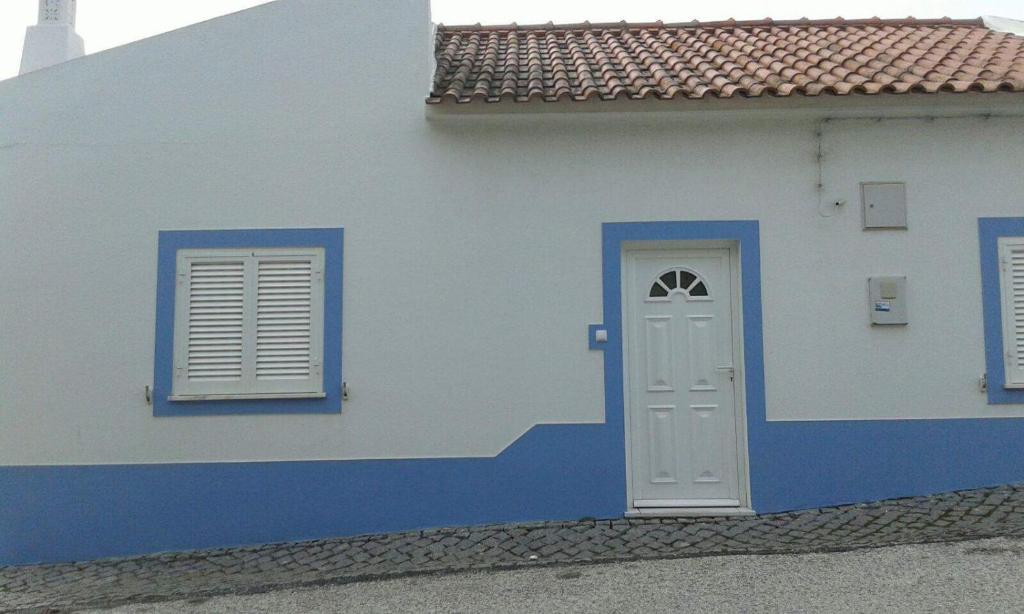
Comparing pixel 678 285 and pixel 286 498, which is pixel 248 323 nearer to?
pixel 286 498

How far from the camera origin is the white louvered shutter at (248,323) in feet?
18.2

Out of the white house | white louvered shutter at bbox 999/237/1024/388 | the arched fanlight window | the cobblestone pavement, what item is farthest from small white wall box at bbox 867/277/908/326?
the cobblestone pavement

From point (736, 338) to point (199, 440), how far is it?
4.43 meters

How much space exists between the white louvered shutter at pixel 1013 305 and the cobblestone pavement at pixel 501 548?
0.96 meters

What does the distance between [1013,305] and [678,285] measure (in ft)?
8.82

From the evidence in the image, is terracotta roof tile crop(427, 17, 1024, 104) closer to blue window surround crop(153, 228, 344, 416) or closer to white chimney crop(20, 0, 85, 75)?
blue window surround crop(153, 228, 344, 416)

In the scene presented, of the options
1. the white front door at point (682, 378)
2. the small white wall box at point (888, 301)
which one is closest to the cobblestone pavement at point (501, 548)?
the white front door at point (682, 378)

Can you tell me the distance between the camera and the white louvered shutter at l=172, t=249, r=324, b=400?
5.54 m

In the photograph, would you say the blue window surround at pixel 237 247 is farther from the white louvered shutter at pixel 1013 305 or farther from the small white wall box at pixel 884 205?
the white louvered shutter at pixel 1013 305

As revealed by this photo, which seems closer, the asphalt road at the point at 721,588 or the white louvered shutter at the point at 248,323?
the asphalt road at the point at 721,588

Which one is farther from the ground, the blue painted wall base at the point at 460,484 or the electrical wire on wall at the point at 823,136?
the electrical wire on wall at the point at 823,136

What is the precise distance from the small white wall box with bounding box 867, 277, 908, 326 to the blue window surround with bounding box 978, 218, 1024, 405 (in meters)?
0.67

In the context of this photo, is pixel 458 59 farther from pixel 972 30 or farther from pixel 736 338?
pixel 972 30

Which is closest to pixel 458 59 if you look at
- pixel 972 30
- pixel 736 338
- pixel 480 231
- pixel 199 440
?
pixel 480 231
